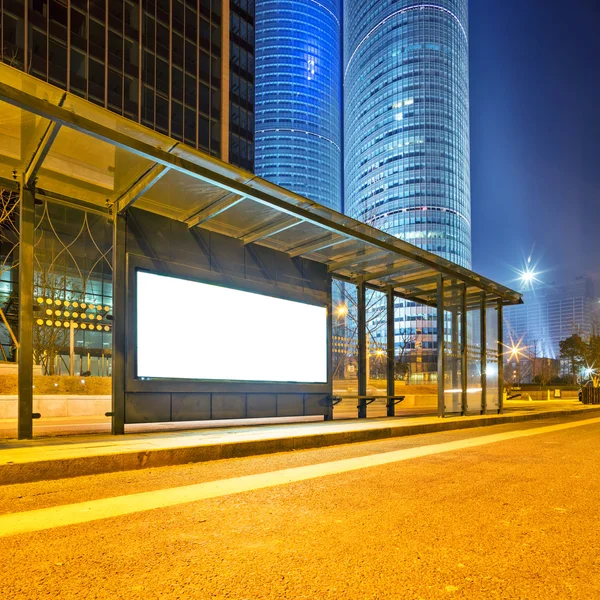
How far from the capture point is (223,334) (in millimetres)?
9297

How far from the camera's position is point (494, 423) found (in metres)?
14.0

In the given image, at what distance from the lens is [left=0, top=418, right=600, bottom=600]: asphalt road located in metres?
2.46

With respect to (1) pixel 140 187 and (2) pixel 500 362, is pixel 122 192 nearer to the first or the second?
(1) pixel 140 187

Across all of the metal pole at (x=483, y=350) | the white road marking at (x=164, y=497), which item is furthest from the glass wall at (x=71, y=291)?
the metal pole at (x=483, y=350)

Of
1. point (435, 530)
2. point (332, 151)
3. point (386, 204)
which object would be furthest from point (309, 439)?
point (332, 151)

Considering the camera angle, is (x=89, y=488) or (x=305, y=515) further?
(x=89, y=488)

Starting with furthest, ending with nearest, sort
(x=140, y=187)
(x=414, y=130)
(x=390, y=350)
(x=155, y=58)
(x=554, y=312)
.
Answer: (x=554, y=312)
(x=414, y=130)
(x=155, y=58)
(x=390, y=350)
(x=140, y=187)

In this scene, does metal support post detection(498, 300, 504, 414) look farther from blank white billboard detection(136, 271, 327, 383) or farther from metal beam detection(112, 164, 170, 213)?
metal beam detection(112, 164, 170, 213)

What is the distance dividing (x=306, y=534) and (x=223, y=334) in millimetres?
6266

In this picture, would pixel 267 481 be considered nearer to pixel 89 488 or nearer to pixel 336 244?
pixel 89 488

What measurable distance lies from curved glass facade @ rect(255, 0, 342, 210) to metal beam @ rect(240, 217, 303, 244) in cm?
15200

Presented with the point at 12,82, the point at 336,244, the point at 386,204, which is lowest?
the point at 336,244

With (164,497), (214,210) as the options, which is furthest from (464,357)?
(164,497)

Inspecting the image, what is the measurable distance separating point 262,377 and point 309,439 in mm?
2324
